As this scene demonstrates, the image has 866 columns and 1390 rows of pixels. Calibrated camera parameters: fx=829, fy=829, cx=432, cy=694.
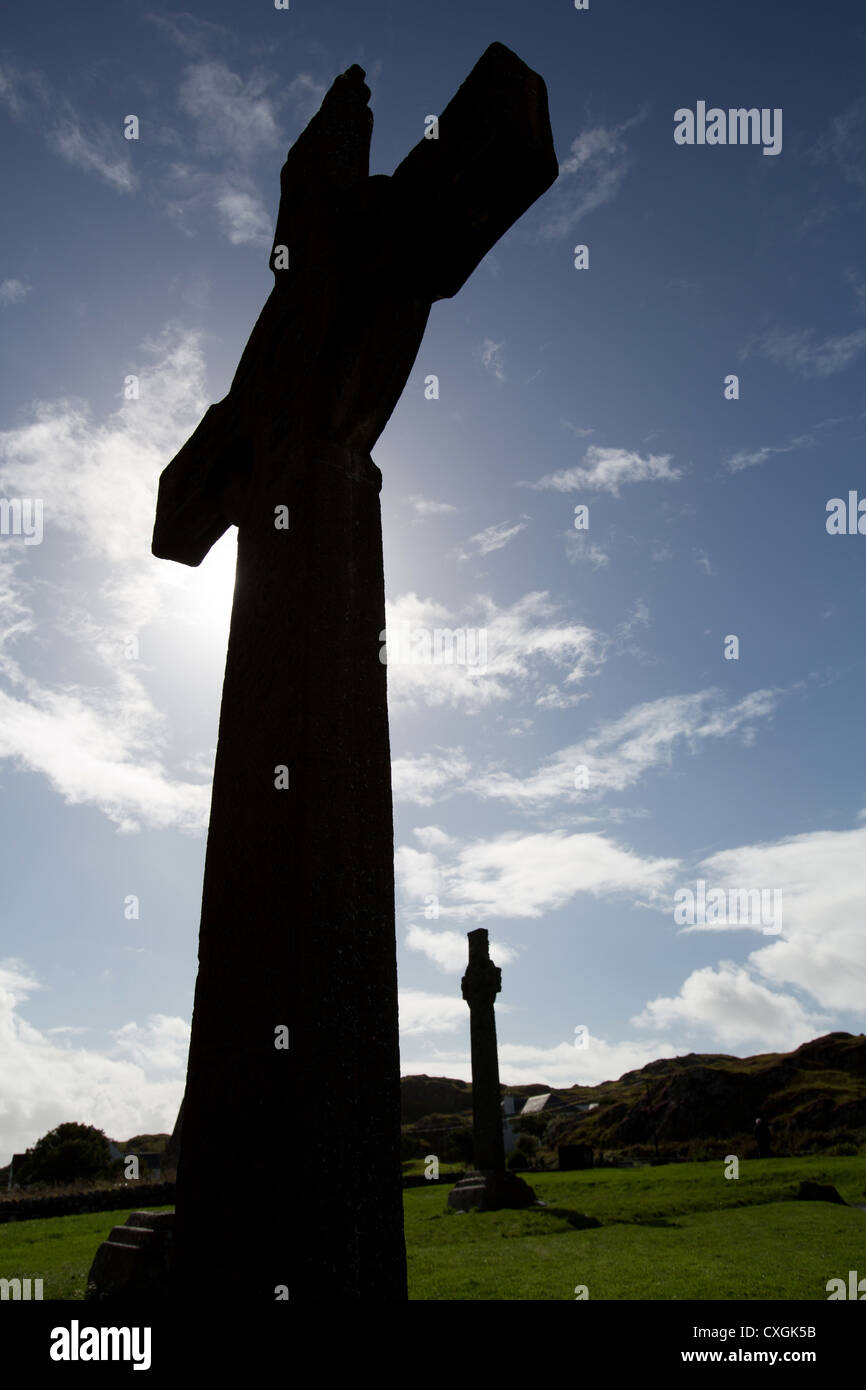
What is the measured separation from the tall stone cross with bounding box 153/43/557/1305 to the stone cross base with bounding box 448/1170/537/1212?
1252 centimetres

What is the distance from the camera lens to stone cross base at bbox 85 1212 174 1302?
14.7 feet

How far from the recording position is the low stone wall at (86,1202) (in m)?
14.9

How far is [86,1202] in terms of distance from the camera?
1560 centimetres

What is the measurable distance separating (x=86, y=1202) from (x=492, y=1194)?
7976mm

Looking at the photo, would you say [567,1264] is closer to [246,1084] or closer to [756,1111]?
[246,1084]

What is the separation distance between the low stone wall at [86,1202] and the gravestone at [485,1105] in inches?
209

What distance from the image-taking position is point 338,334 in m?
3.17

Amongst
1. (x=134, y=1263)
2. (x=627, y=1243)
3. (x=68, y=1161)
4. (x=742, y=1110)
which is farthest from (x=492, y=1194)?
(x=742, y=1110)

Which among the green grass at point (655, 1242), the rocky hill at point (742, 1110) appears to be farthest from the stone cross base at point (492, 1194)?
the rocky hill at point (742, 1110)

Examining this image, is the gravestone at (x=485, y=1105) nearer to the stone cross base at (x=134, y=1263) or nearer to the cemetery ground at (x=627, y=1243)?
the cemetery ground at (x=627, y=1243)

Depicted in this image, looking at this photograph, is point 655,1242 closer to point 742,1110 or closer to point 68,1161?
point 68,1161

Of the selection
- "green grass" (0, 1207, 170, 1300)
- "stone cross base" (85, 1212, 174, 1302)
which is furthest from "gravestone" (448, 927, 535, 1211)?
Answer: "stone cross base" (85, 1212, 174, 1302)
